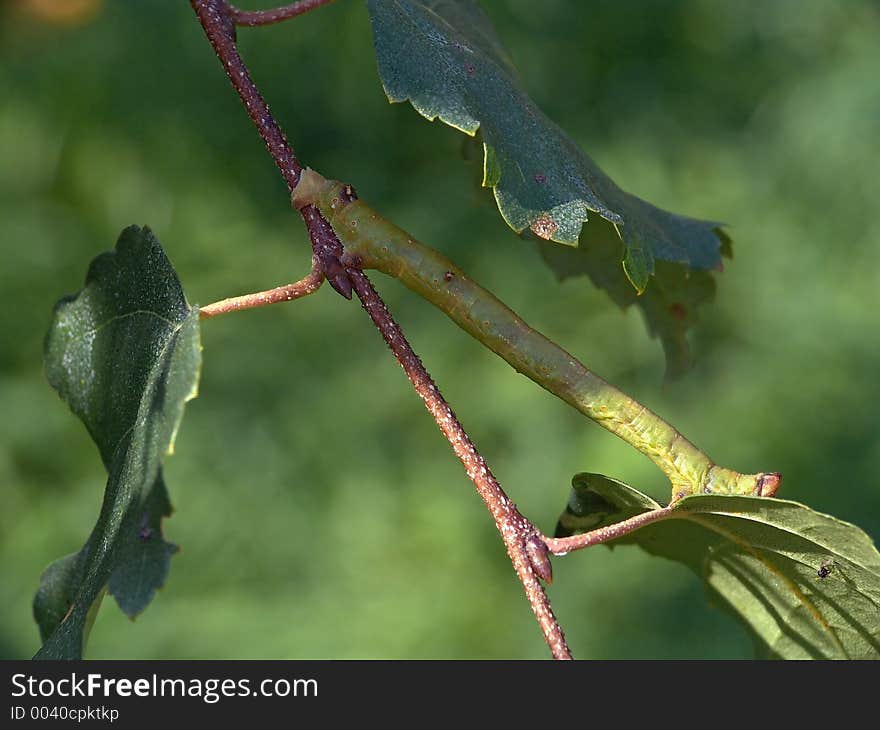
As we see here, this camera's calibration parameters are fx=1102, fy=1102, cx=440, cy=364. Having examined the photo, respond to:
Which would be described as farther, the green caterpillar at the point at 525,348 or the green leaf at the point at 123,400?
the green caterpillar at the point at 525,348

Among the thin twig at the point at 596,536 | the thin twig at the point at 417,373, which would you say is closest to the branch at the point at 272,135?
the thin twig at the point at 417,373

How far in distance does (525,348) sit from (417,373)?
15 cm

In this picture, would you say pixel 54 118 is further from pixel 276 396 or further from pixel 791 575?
pixel 791 575

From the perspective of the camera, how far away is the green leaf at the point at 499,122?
0.93 metres

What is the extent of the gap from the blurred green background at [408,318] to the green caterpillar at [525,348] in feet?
4.12

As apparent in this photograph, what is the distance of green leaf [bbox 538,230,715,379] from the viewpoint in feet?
4.54

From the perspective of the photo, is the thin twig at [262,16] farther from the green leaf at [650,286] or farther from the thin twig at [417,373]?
the green leaf at [650,286]

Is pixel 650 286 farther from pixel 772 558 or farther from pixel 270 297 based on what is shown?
pixel 270 297

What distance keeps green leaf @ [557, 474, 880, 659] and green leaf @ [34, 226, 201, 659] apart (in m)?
0.40

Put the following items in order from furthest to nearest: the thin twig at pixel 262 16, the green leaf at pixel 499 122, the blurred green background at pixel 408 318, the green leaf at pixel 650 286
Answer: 1. the blurred green background at pixel 408 318
2. the green leaf at pixel 650 286
3. the thin twig at pixel 262 16
4. the green leaf at pixel 499 122

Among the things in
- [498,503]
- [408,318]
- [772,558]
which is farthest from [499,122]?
[408,318]

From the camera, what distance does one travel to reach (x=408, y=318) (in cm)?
277

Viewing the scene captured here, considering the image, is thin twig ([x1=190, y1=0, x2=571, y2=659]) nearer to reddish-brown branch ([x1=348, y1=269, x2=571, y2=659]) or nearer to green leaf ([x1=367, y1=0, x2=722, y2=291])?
reddish-brown branch ([x1=348, y1=269, x2=571, y2=659])

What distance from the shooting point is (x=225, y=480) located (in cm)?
253
